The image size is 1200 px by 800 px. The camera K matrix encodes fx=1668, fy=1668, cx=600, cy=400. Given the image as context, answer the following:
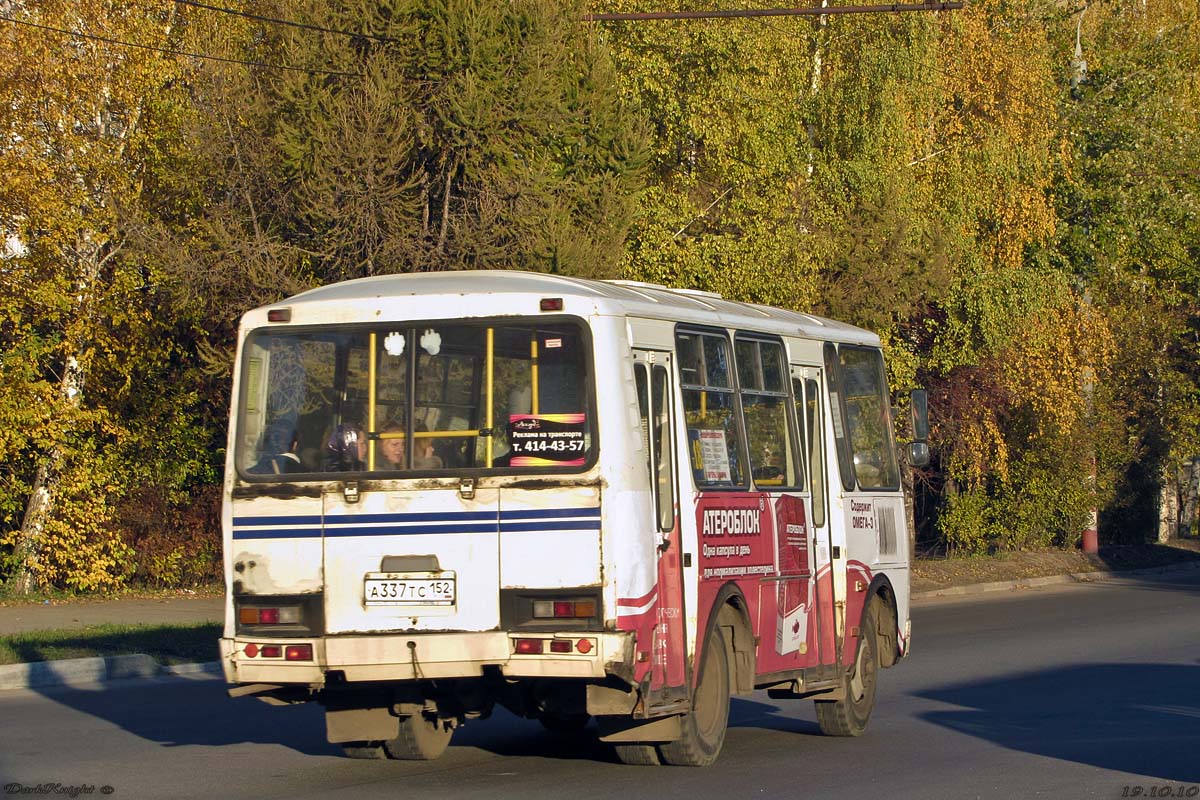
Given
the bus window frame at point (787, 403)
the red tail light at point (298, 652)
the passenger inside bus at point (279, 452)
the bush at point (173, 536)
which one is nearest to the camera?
the red tail light at point (298, 652)

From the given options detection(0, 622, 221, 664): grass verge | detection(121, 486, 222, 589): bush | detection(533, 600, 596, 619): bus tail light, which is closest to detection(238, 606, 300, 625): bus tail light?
detection(533, 600, 596, 619): bus tail light

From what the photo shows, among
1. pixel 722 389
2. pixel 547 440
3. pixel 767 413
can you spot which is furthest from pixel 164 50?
pixel 547 440

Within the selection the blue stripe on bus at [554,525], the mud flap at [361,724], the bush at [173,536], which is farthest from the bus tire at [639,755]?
the bush at [173,536]

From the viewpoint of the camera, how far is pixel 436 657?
9.20 m

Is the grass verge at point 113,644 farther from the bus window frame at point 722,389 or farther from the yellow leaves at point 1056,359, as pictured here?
the yellow leaves at point 1056,359

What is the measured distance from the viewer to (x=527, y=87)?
21.8 meters

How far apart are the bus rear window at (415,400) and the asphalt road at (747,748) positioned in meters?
1.91

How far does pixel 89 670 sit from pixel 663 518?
8758 mm

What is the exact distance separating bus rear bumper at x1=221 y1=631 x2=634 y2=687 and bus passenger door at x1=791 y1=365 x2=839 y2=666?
11.2 feet

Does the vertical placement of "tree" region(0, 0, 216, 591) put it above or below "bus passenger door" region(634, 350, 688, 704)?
above

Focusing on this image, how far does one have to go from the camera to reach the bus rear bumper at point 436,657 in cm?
899

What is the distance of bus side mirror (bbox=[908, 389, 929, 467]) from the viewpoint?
1391 cm

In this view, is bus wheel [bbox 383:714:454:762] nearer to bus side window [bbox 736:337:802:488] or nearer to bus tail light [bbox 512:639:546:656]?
bus tail light [bbox 512:639:546:656]

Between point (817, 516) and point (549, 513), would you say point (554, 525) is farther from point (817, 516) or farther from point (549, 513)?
point (817, 516)
